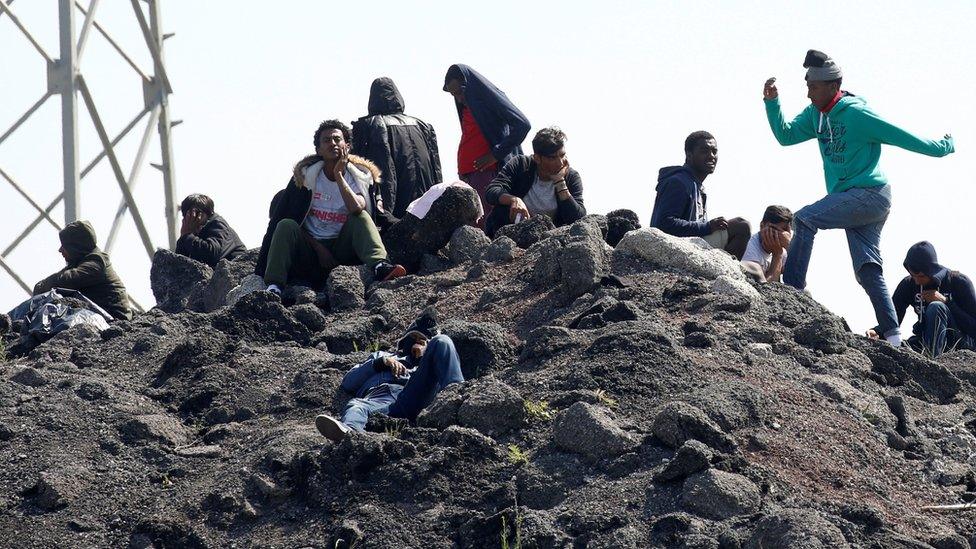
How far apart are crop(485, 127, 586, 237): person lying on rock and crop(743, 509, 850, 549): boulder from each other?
193 inches

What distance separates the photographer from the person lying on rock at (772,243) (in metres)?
11.8

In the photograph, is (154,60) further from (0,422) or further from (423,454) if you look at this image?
(423,454)

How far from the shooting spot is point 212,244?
13602 millimetres

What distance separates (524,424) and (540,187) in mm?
3825

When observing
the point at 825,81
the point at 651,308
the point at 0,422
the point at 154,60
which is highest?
the point at 154,60

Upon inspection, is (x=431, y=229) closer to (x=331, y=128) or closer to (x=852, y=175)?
(x=331, y=128)

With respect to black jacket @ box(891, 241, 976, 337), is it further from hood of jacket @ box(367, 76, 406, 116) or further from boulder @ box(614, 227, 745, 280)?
hood of jacket @ box(367, 76, 406, 116)

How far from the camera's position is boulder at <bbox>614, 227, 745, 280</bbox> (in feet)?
36.4

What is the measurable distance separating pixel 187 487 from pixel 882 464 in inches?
141

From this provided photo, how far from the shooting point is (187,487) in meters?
8.90

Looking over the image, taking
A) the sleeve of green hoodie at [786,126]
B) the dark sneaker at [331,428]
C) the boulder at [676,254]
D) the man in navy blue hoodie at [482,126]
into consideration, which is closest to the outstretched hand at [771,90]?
the sleeve of green hoodie at [786,126]

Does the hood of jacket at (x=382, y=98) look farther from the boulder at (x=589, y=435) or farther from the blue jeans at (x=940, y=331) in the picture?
the boulder at (x=589, y=435)

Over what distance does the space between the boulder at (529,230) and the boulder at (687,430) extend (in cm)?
370

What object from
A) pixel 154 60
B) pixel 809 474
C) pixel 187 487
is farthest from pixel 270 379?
pixel 154 60
